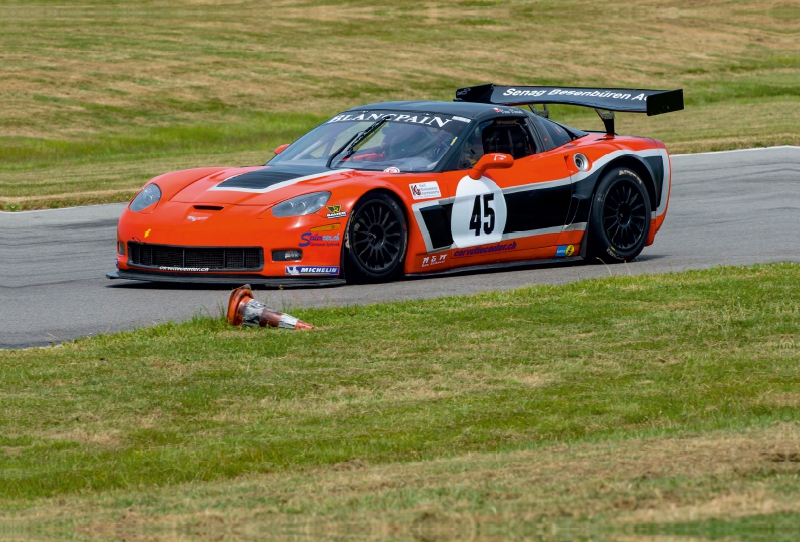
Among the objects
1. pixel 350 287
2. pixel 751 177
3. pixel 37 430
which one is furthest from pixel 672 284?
pixel 751 177

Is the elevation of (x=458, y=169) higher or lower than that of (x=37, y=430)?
higher

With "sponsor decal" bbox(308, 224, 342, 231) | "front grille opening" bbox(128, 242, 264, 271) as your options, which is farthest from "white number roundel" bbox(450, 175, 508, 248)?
"front grille opening" bbox(128, 242, 264, 271)

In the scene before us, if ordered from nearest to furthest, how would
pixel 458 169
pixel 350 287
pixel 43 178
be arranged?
pixel 350 287, pixel 458 169, pixel 43 178

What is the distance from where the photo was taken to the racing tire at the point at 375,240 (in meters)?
10.1

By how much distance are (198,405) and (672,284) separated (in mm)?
4351

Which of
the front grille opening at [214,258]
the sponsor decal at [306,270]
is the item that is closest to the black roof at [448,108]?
the sponsor decal at [306,270]

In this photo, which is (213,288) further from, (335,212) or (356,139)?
(356,139)

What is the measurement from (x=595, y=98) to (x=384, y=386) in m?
6.49

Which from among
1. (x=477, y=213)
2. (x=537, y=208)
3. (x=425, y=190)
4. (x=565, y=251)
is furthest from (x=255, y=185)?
(x=565, y=251)

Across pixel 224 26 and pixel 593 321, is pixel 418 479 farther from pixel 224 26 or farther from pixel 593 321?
pixel 224 26

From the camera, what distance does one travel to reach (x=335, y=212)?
392 inches

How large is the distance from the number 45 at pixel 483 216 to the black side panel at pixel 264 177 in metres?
1.22

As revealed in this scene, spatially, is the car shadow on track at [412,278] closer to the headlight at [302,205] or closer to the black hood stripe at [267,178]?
the headlight at [302,205]

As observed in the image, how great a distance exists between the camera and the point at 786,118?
27375 millimetres
